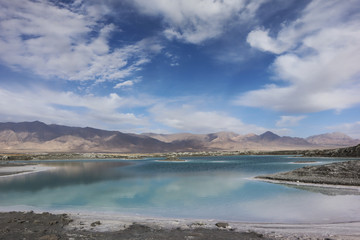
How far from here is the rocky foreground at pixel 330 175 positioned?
1032 inches

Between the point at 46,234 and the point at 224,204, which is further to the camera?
the point at 224,204

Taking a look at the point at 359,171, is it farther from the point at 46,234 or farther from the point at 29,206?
the point at 29,206

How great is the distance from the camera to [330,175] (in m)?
29.2

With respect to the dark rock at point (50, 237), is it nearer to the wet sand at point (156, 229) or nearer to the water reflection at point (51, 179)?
the wet sand at point (156, 229)

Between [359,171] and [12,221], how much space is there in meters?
34.5

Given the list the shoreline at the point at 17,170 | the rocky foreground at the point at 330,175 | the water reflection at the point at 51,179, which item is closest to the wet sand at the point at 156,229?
the rocky foreground at the point at 330,175

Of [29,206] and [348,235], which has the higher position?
[348,235]

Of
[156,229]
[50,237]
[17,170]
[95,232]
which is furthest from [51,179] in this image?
[156,229]

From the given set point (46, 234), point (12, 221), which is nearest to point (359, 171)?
point (46, 234)

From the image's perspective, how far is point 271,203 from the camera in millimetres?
18516

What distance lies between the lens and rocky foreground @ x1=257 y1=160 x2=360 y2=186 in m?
26.2

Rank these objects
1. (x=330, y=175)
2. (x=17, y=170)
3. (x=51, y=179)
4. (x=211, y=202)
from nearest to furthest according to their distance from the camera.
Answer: (x=211, y=202) < (x=330, y=175) < (x=51, y=179) < (x=17, y=170)

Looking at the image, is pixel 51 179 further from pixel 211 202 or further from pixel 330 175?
pixel 330 175

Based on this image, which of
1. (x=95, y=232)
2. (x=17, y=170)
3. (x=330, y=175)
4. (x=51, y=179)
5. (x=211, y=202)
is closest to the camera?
(x=95, y=232)
